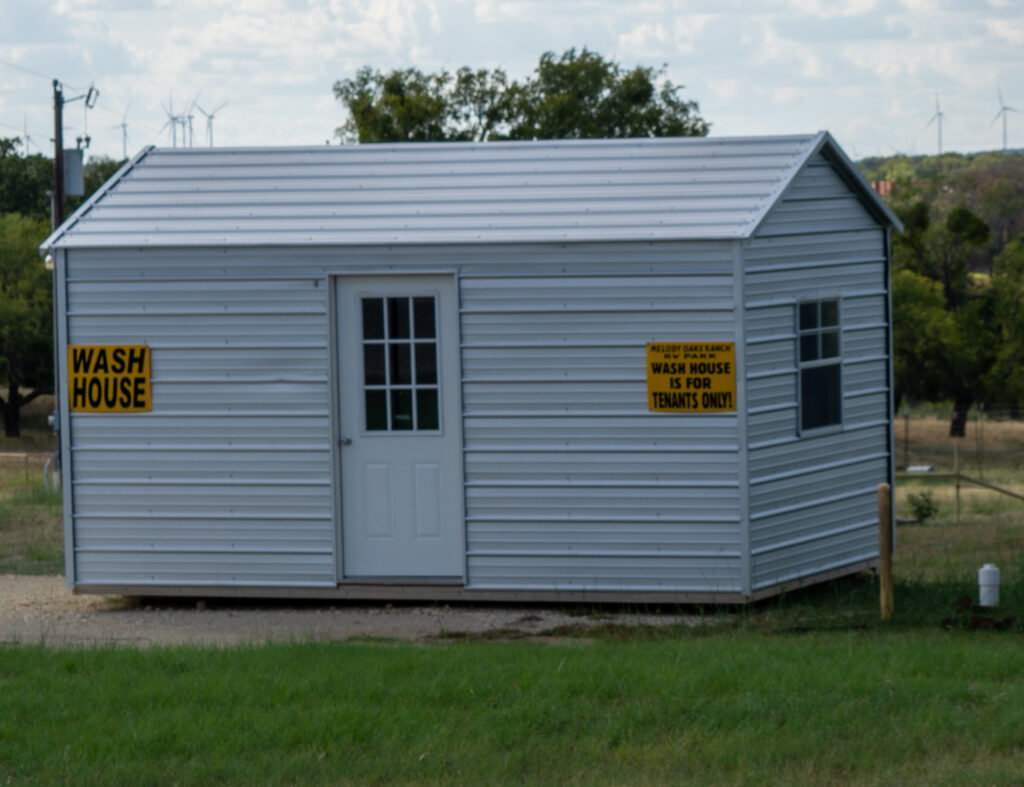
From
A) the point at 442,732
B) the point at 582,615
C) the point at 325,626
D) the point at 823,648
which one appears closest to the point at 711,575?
the point at 582,615

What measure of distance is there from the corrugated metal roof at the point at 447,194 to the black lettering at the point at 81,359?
77cm

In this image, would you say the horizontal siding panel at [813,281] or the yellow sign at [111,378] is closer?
the horizontal siding panel at [813,281]

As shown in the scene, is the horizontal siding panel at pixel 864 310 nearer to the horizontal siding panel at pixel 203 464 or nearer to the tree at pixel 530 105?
the horizontal siding panel at pixel 203 464

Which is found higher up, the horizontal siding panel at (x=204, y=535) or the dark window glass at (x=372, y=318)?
the dark window glass at (x=372, y=318)

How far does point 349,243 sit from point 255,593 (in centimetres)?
270

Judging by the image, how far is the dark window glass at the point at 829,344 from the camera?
412 inches

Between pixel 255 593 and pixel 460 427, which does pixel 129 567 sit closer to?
pixel 255 593

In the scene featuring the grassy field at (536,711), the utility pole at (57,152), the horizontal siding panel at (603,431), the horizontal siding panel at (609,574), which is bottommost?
the grassy field at (536,711)

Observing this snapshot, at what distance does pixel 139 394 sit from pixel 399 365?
1949mm

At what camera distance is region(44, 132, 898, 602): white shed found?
9680 millimetres

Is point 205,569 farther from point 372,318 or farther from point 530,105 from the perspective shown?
point 530,105

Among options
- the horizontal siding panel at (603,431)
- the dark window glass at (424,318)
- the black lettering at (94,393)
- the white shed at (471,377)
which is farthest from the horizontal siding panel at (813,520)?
the black lettering at (94,393)

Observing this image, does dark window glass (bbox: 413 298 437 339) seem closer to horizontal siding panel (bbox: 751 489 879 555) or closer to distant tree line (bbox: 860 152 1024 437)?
horizontal siding panel (bbox: 751 489 879 555)

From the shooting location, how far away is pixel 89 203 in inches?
416
